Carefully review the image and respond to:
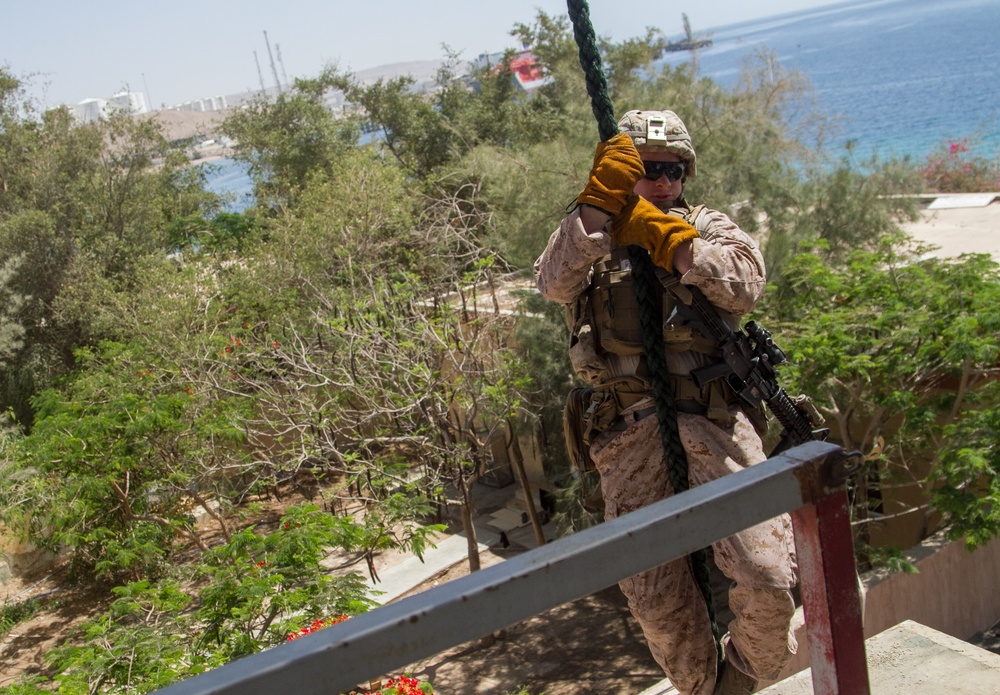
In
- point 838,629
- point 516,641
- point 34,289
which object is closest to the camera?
point 838,629

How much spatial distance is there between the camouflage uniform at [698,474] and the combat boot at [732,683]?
4 centimetres

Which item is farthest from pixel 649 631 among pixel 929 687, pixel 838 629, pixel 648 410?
pixel 929 687

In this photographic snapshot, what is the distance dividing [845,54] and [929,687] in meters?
110

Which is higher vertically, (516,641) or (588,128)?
(588,128)

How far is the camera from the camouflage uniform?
275cm

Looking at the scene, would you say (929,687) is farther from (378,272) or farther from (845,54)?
(845,54)

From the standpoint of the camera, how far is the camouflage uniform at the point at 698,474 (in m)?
2.75

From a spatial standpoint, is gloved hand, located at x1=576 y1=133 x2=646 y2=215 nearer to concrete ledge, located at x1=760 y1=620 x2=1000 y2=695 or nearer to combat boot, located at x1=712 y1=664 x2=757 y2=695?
combat boot, located at x1=712 y1=664 x2=757 y2=695

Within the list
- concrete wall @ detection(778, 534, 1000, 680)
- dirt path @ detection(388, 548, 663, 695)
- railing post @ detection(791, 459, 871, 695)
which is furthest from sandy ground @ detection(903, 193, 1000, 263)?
railing post @ detection(791, 459, 871, 695)

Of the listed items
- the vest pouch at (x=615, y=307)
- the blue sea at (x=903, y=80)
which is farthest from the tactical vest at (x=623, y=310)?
the blue sea at (x=903, y=80)

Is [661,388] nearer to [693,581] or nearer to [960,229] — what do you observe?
[693,581]

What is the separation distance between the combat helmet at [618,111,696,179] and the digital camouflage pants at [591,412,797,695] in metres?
0.93

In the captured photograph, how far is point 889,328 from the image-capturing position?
28.5ft

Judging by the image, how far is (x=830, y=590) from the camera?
156 cm
